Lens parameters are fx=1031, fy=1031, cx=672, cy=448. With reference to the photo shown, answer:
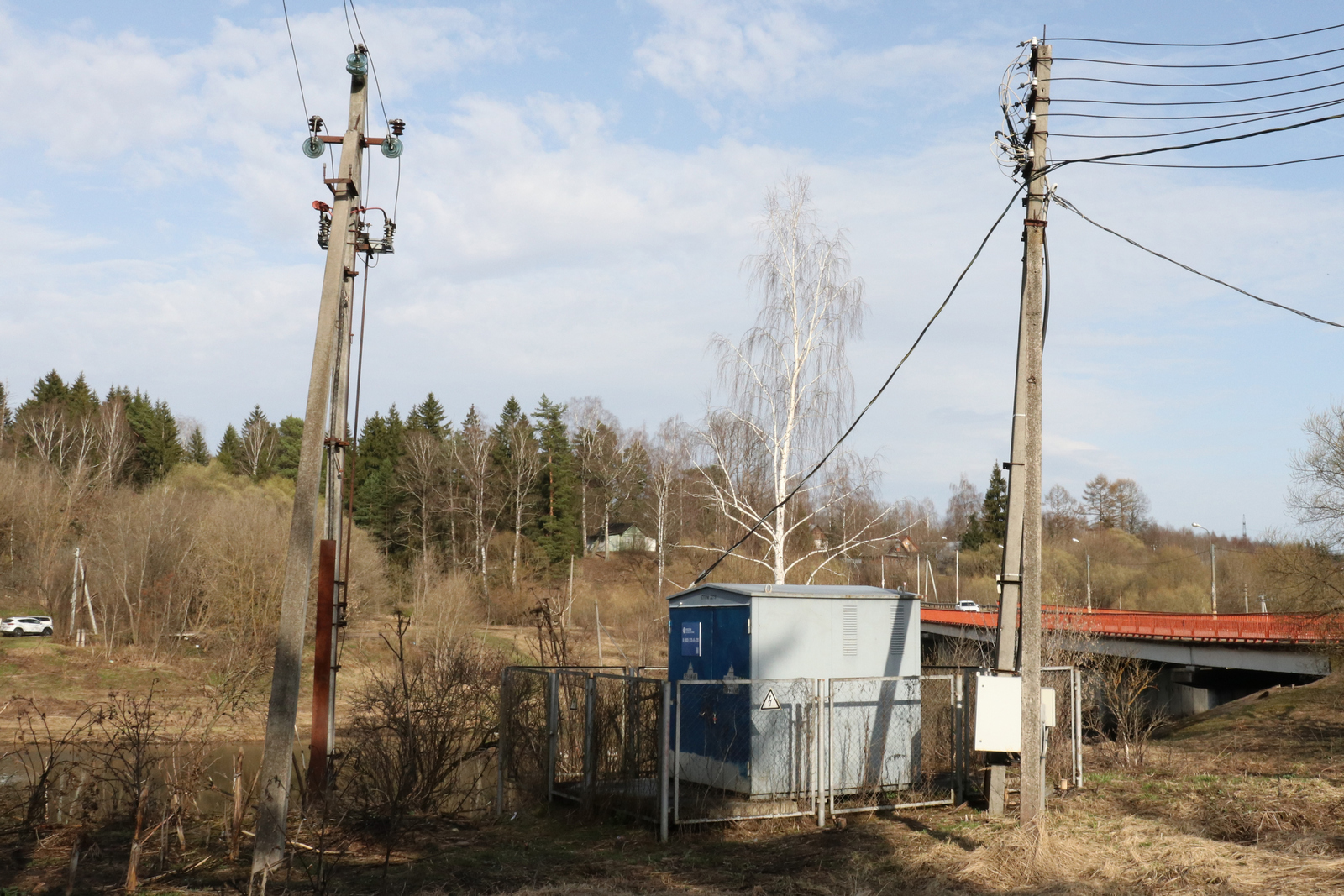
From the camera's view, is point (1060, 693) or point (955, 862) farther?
point (1060, 693)

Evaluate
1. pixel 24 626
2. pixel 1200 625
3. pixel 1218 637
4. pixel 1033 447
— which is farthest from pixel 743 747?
pixel 24 626

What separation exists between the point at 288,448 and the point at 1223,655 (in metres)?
63.6

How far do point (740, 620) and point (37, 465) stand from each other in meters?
56.8

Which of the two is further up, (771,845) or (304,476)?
(304,476)

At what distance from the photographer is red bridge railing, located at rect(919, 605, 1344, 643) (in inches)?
1153

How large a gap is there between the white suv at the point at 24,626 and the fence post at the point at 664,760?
140 feet

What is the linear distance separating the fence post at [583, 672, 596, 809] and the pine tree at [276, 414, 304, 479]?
60407 millimetres

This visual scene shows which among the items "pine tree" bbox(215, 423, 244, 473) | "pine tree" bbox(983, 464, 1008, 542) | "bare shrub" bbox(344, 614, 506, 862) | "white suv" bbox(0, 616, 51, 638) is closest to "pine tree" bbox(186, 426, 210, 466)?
"pine tree" bbox(215, 423, 244, 473)

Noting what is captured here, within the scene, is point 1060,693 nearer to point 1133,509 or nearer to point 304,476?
point 304,476

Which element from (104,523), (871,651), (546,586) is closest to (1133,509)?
(546,586)

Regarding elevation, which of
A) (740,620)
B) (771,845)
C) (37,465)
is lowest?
(771,845)

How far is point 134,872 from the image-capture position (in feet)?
28.3

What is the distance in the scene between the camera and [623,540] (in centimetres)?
8175

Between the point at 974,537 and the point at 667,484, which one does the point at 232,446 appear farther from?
the point at 974,537
